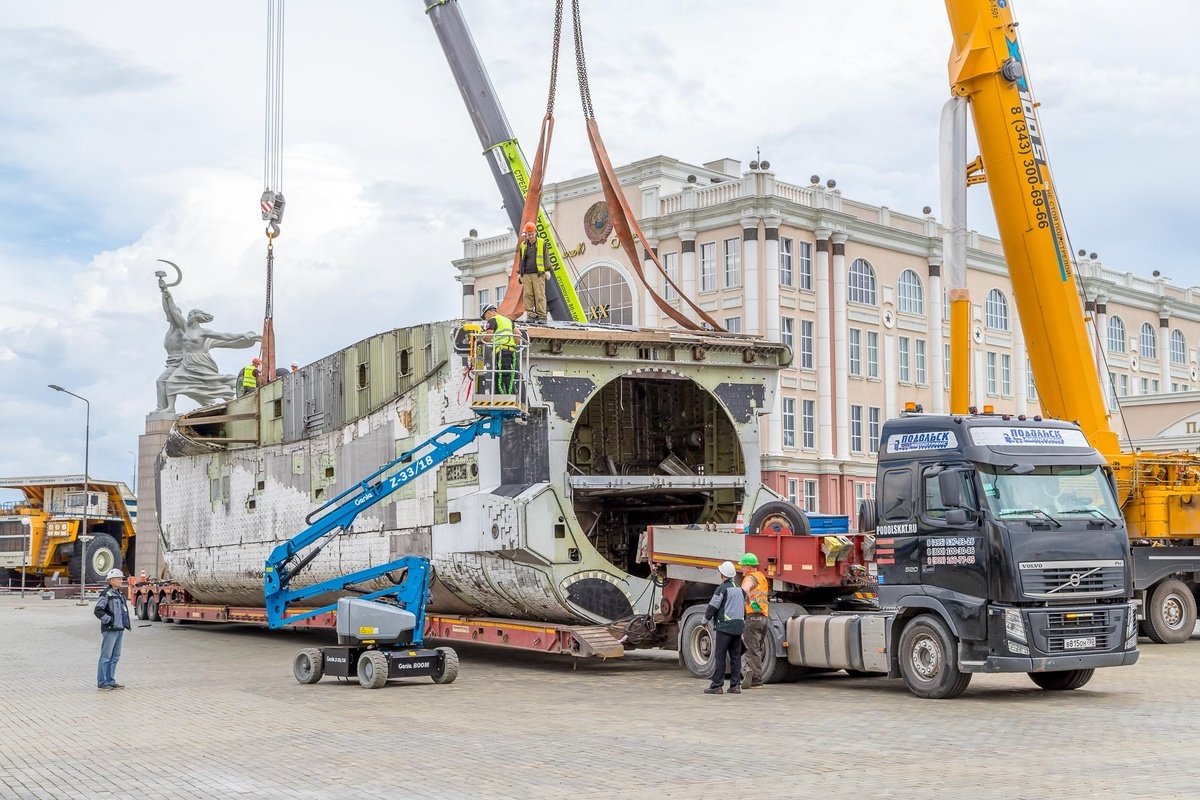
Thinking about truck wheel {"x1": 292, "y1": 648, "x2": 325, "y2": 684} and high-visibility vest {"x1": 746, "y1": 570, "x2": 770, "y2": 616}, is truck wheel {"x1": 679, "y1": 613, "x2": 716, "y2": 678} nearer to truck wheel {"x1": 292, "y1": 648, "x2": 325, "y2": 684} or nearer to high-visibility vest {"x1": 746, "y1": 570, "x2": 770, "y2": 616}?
high-visibility vest {"x1": 746, "y1": 570, "x2": 770, "y2": 616}

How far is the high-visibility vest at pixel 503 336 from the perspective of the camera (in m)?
17.7

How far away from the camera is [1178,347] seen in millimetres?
74938

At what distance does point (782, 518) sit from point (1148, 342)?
2425 inches

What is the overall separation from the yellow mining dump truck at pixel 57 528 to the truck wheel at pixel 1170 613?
41757mm

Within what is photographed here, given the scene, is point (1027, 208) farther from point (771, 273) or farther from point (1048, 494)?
point (771, 273)

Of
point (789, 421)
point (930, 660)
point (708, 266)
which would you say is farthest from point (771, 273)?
point (930, 660)

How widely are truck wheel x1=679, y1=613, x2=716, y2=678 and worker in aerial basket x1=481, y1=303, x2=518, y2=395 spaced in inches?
148

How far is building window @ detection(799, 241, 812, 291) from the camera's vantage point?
2137 inches

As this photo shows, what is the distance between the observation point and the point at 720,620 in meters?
15.3

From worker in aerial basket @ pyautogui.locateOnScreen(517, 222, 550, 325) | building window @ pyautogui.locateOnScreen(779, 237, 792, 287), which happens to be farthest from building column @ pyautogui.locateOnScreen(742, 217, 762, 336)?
worker in aerial basket @ pyautogui.locateOnScreen(517, 222, 550, 325)

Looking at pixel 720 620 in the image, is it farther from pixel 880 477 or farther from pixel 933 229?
pixel 933 229

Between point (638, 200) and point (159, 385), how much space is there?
21249mm

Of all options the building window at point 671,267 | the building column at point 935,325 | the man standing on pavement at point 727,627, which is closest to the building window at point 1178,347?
the building column at point 935,325

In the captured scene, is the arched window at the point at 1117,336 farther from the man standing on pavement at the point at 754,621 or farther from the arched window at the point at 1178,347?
the man standing on pavement at the point at 754,621
